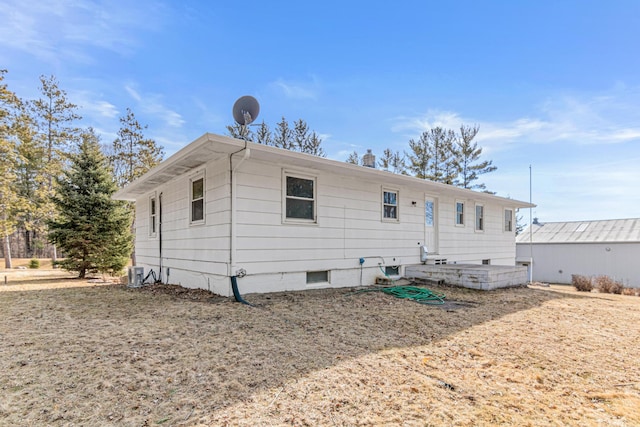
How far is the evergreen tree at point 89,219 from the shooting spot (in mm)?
11820

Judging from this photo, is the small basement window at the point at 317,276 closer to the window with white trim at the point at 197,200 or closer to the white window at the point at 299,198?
the white window at the point at 299,198

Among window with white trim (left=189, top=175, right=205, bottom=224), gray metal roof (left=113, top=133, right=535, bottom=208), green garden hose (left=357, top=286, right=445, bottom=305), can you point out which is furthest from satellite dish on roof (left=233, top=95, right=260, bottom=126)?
green garden hose (left=357, top=286, right=445, bottom=305)

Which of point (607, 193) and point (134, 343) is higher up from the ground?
point (607, 193)

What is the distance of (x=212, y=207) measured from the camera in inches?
263

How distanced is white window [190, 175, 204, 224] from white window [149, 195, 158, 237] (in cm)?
305

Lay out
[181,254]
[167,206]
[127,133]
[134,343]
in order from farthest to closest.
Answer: [127,133] → [167,206] → [181,254] → [134,343]

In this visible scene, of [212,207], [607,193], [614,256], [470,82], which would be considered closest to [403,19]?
[470,82]

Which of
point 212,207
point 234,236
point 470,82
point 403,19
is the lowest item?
point 234,236

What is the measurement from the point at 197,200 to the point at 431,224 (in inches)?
279

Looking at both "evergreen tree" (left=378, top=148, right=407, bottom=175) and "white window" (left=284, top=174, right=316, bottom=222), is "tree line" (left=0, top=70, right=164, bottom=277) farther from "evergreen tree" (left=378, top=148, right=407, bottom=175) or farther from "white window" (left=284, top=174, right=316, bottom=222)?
"evergreen tree" (left=378, top=148, right=407, bottom=175)

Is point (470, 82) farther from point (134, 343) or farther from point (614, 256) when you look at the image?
point (614, 256)

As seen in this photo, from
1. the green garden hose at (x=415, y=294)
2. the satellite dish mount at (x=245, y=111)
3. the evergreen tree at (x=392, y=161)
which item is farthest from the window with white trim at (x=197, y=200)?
the evergreen tree at (x=392, y=161)

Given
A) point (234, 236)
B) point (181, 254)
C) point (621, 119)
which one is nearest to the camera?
point (234, 236)

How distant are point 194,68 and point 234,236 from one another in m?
7.47
